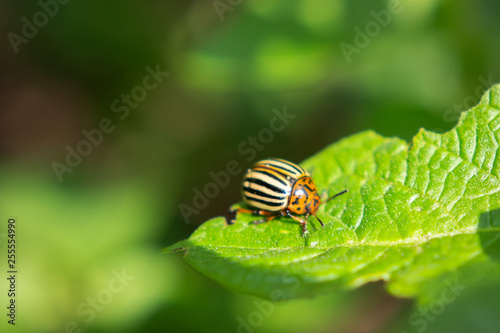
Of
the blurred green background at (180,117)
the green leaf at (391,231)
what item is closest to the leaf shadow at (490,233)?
the green leaf at (391,231)

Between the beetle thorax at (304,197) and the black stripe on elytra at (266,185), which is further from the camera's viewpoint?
the black stripe on elytra at (266,185)

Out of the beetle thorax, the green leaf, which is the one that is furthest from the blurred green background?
the green leaf

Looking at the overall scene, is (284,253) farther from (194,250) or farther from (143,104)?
(143,104)

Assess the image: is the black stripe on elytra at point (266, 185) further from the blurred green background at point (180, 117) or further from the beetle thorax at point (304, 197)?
the blurred green background at point (180, 117)

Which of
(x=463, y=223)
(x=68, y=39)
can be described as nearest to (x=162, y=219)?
(x=68, y=39)

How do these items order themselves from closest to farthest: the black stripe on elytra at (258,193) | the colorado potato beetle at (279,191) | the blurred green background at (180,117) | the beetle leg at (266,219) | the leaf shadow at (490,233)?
the leaf shadow at (490,233)
the beetle leg at (266,219)
the colorado potato beetle at (279,191)
the black stripe on elytra at (258,193)
the blurred green background at (180,117)

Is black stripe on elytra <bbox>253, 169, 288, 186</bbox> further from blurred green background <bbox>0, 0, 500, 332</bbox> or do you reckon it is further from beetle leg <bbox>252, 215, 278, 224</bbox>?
blurred green background <bbox>0, 0, 500, 332</bbox>
